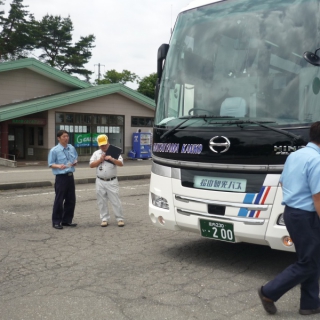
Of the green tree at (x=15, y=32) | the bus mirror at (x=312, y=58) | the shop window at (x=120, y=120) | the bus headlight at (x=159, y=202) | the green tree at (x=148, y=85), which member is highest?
the green tree at (x=15, y=32)

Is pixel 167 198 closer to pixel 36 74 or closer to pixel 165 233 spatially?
pixel 165 233

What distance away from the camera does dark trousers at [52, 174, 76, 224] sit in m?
7.93

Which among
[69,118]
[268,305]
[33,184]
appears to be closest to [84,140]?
[69,118]

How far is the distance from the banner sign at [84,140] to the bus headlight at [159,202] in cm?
1928

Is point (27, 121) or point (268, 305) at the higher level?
point (27, 121)

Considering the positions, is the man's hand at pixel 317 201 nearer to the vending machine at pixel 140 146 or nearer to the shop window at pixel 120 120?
the vending machine at pixel 140 146

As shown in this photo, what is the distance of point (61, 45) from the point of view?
54.2 metres

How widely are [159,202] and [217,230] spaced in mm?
957

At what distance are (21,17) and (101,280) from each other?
51.4m

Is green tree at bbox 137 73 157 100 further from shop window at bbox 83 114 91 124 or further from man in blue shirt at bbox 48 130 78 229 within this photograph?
man in blue shirt at bbox 48 130 78 229

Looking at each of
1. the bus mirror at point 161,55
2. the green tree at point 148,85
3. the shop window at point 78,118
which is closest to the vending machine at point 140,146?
the shop window at point 78,118

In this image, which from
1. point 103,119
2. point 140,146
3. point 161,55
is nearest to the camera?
point 161,55

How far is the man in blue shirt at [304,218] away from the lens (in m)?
3.83

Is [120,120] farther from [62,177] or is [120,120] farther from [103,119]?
[62,177]
